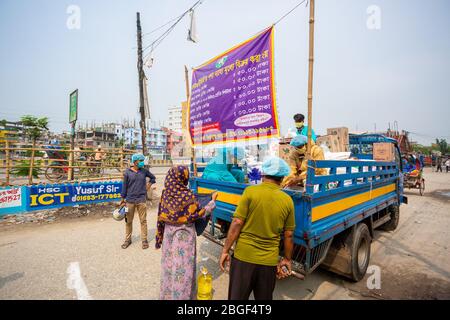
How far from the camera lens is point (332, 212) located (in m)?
2.63

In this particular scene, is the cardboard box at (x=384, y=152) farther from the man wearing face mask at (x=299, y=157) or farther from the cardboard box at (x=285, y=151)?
the cardboard box at (x=285, y=151)

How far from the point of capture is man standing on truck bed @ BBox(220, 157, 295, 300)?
5.96 ft

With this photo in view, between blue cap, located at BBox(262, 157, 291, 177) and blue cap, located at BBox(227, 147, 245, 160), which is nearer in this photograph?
blue cap, located at BBox(262, 157, 291, 177)

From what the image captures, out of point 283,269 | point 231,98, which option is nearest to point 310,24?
point 231,98

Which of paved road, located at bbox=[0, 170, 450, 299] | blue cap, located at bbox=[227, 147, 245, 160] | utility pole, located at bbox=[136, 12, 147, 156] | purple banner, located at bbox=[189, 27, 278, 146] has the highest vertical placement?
utility pole, located at bbox=[136, 12, 147, 156]

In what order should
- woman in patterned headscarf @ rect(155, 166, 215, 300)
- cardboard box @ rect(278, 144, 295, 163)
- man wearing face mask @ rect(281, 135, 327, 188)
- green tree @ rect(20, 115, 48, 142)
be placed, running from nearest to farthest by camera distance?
1. woman in patterned headscarf @ rect(155, 166, 215, 300)
2. man wearing face mask @ rect(281, 135, 327, 188)
3. cardboard box @ rect(278, 144, 295, 163)
4. green tree @ rect(20, 115, 48, 142)

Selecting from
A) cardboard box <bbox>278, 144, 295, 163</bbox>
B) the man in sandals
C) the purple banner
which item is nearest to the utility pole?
the man in sandals

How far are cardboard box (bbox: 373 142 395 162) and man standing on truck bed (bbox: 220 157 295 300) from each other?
13.4ft

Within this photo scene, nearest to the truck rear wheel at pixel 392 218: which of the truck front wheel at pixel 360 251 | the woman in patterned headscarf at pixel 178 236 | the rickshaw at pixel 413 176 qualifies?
the truck front wheel at pixel 360 251

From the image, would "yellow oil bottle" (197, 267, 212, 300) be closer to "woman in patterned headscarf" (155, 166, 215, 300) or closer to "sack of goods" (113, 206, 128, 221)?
"woman in patterned headscarf" (155, 166, 215, 300)

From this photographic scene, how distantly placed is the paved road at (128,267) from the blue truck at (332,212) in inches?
17.5

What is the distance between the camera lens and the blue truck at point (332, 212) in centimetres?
227
